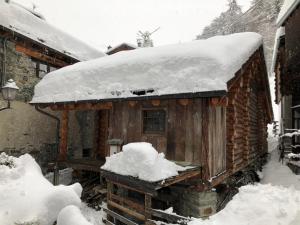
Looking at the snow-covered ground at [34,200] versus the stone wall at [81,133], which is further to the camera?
the stone wall at [81,133]

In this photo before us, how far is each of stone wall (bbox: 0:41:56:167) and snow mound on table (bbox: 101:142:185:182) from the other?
19.5 ft

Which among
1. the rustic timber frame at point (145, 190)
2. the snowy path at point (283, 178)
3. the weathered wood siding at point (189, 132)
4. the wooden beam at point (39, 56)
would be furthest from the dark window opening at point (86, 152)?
the snowy path at point (283, 178)

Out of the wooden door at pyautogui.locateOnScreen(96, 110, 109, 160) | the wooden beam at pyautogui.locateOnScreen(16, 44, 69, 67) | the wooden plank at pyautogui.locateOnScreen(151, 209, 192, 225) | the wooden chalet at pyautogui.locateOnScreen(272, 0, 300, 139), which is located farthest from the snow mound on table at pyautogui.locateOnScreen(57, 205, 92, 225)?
the wooden chalet at pyautogui.locateOnScreen(272, 0, 300, 139)

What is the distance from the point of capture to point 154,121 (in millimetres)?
7730

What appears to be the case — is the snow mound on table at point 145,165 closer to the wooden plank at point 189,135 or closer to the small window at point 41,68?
the wooden plank at point 189,135

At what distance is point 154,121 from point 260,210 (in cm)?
386

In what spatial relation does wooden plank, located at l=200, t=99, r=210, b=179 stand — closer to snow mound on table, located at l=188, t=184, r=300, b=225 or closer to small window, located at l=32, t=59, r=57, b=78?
snow mound on table, located at l=188, t=184, r=300, b=225

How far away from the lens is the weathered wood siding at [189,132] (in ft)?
22.1

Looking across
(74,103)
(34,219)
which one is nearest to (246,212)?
(34,219)

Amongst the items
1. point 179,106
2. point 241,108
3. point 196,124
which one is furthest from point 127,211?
point 241,108

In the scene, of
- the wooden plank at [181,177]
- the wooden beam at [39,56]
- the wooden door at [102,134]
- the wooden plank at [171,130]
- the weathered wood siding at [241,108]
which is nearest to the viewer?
the wooden plank at [181,177]

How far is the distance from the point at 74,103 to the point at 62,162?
2481mm

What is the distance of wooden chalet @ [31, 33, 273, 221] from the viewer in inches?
258

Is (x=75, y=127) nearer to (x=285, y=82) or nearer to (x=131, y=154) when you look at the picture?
(x=131, y=154)
